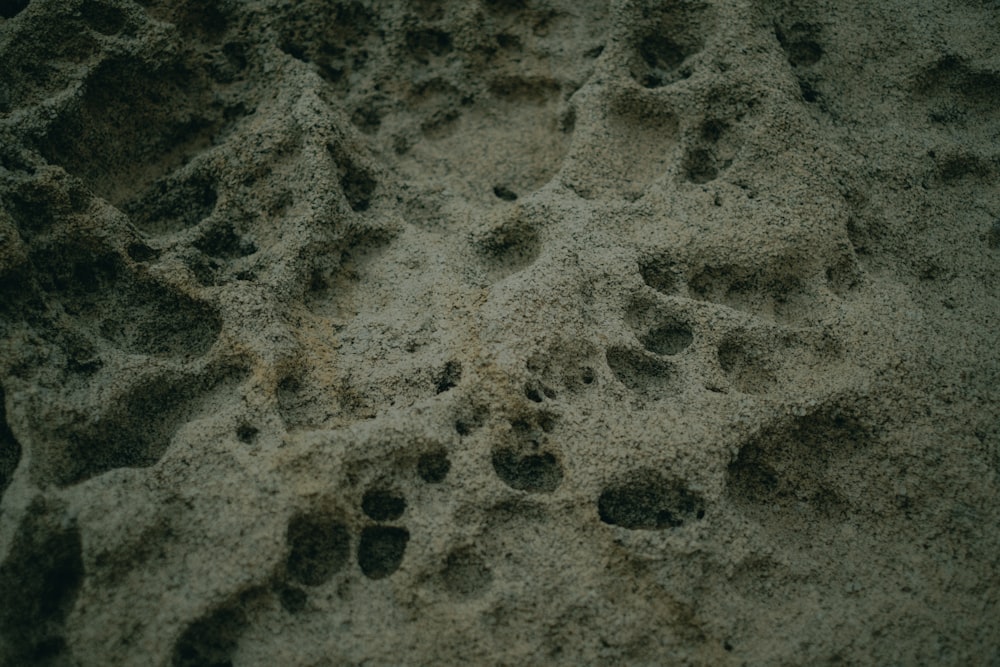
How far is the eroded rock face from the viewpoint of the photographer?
1.53 metres

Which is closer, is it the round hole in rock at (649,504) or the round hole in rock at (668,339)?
the round hole in rock at (649,504)

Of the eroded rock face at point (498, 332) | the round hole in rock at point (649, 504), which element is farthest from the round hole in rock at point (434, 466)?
the round hole in rock at point (649, 504)

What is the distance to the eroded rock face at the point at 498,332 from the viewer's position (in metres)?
1.53

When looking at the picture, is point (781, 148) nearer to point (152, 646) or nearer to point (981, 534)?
point (981, 534)

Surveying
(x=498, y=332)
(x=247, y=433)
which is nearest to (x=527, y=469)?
(x=498, y=332)

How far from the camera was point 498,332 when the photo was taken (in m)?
1.74

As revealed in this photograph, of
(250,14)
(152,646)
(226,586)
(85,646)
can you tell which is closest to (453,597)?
(226,586)

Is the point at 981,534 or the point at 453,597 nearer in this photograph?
the point at 453,597

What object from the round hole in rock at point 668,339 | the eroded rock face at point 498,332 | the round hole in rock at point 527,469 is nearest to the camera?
the eroded rock face at point 498,332

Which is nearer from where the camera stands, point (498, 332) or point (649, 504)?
point (649, 504)

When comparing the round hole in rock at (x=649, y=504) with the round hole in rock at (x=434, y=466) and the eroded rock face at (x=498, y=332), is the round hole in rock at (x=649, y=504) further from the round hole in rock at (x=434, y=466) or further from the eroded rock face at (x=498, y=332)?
the round hole in rock at (x=434, y=466)

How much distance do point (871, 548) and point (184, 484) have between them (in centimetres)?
142

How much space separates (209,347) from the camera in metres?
1.81

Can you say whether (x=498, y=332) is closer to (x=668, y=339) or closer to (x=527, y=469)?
(x=527, y=469)
